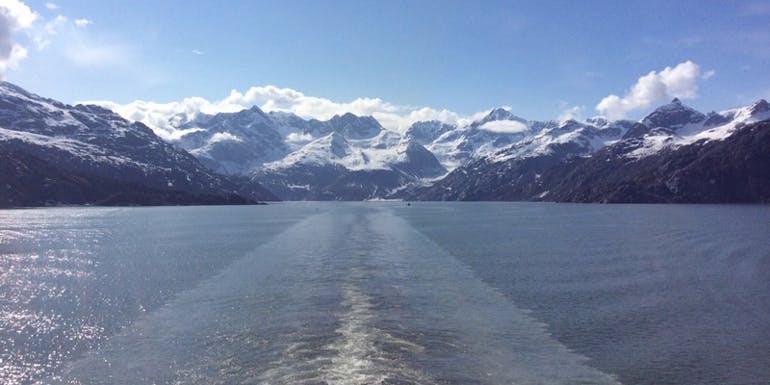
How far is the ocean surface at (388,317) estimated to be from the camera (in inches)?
1275

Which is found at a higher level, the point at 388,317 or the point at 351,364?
the point at 388,317

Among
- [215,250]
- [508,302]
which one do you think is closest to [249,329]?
[508,302]

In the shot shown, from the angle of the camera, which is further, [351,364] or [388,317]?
[388,317]

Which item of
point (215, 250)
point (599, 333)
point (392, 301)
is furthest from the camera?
point (215, 250)

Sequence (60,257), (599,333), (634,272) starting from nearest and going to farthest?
(599,333)
(634,272)
(60,257)

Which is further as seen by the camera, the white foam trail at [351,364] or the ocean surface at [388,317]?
the ocean surface at [388,317]

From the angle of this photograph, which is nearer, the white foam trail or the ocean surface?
the white foam trail

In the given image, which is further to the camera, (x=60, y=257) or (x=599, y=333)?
(x=60, y=257)

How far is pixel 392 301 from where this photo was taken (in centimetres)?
5091

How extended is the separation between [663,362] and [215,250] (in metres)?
79.2

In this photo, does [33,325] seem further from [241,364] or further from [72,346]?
[241,364]

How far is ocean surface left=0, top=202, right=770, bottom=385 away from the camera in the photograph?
106 feet

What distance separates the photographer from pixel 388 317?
44688 millimetres

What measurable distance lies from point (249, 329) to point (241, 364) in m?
8.14
